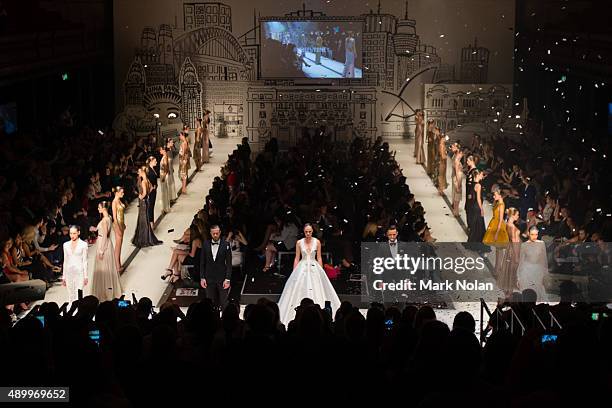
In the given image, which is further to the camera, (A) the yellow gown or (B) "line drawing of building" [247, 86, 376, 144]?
(B) "line drawing of building" [247, 86, 376, 144]

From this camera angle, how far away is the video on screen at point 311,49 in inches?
997

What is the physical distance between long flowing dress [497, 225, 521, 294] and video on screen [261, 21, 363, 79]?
42.2ft

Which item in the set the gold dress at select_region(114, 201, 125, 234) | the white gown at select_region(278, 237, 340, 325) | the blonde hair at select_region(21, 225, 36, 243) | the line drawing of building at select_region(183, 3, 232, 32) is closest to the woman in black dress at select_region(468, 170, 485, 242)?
the white gown at select_region(278, 237, 340, 325)

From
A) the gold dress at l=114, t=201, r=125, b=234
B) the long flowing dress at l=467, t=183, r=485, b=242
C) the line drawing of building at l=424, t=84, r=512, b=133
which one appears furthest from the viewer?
the line drawing of building at l=424, t=84, r=512, b=133

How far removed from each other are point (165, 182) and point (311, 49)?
794cm

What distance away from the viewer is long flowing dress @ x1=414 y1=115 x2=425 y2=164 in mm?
23584

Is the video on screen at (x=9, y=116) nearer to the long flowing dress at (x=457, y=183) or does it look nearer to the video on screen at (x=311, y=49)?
the video on screen at (x=311, y=49)

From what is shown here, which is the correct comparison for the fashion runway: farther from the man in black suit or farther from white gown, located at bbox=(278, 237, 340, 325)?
white gown, located at bbox=(278, 237, 340, 325)

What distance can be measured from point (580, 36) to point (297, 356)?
16.7 m

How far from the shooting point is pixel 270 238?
1430 centimetres

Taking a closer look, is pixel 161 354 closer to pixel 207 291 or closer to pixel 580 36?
pixel 207 291

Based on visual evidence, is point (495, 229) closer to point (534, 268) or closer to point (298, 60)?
point (534, 268)

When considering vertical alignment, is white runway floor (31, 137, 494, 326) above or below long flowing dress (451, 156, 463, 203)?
below

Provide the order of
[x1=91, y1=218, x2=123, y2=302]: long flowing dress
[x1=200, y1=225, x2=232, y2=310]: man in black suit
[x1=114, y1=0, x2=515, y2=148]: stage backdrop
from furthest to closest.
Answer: [x1=114, y1=0, x2=515, y2=148]: stage backdrop
[x1=91, y1=218, x2=123, y2=302]: long flowing dress
[x1=200, y1=225, x2=232, y2=310]: man in black suit
